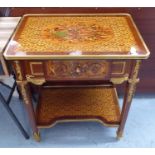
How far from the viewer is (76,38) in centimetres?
82

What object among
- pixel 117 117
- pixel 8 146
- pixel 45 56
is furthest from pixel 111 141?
pixel 45 56

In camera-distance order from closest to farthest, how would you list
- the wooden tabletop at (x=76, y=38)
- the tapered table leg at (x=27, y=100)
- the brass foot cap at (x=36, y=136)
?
the wooden tabletop at (x=76, y=38) → the tapered table leg at (x=27, y=100) → the brass foot cap at (x=36, y=136)

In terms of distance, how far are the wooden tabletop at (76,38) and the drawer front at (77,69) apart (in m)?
0.04

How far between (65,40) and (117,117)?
0.55 metres

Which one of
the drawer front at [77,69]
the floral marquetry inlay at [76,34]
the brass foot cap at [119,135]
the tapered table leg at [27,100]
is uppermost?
the floral marquetry inlay at [76,34]

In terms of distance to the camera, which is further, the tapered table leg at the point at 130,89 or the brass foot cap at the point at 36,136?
the brass foot cap at the point at 36,136

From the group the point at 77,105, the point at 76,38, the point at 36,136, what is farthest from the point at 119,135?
the point at 76,38

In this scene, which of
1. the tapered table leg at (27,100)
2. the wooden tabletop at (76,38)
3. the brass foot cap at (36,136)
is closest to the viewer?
the wooden tabletop at (76,38)

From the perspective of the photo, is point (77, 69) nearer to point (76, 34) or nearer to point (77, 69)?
point (77, 69)

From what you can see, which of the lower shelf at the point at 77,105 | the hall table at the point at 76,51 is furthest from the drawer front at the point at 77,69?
the lower shelf at the point at 77,105

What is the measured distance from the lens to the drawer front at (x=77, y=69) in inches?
30.0

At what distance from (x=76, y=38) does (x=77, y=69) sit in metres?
0.13

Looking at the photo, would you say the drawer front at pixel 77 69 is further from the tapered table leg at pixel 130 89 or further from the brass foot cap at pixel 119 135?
the brass foot cap at pixel 119 135

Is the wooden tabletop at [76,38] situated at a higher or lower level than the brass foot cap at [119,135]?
higher
